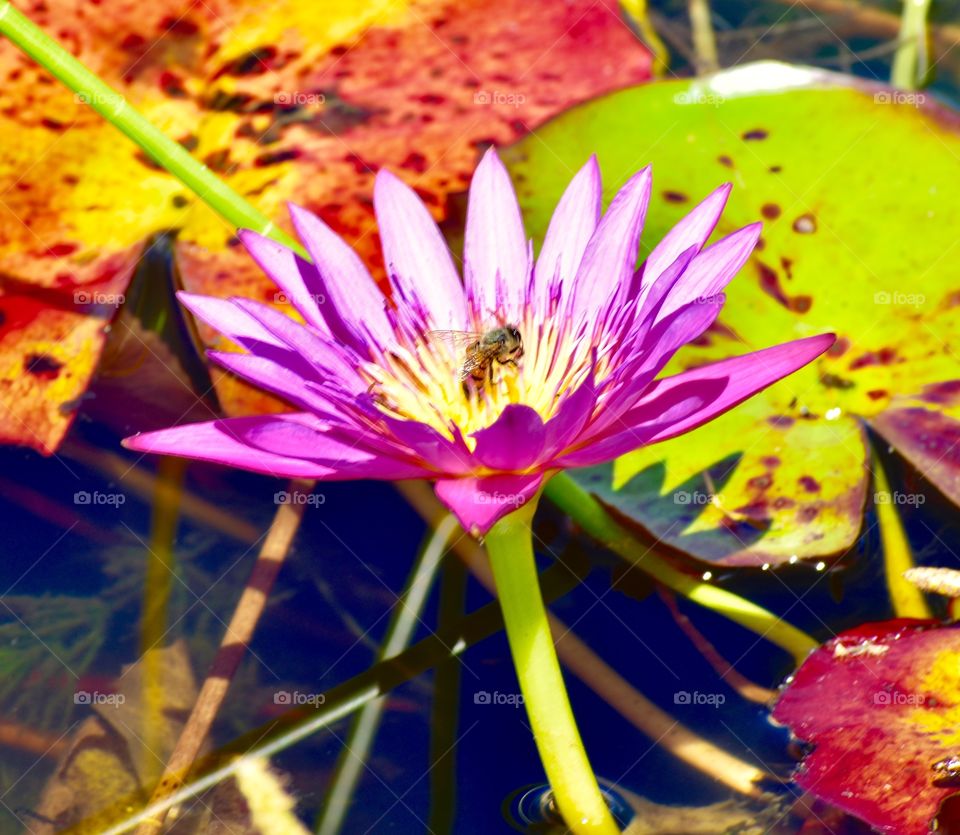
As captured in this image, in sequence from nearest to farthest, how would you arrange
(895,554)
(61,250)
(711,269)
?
(711,269), (895,554), (61,250)

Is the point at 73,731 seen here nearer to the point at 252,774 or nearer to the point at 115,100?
the point at 252,774

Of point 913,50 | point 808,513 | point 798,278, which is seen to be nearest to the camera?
point 808,513

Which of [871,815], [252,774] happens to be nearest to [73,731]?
[252,774]
